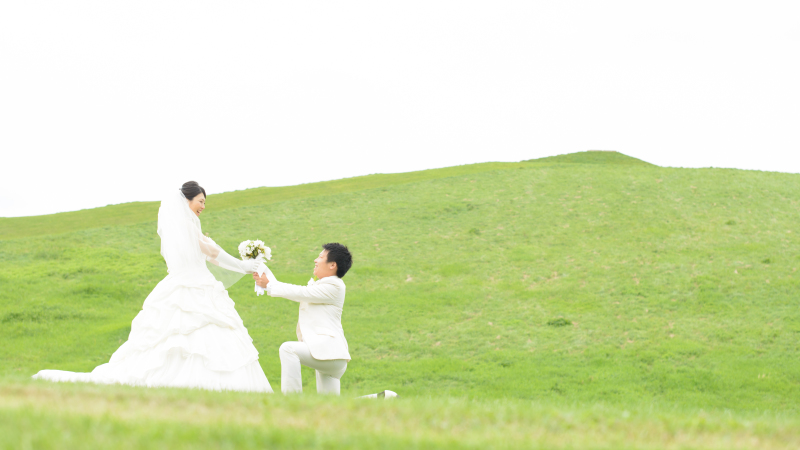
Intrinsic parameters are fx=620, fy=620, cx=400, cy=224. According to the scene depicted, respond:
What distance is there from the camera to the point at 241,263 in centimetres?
1178

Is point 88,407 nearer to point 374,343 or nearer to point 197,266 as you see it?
point 197,266

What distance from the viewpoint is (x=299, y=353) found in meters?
10.6

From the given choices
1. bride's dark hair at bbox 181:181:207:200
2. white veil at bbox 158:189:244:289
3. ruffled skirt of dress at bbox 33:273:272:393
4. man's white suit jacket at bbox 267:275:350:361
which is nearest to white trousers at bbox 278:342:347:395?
man's white suit jacket at bbox 267:275:350:361

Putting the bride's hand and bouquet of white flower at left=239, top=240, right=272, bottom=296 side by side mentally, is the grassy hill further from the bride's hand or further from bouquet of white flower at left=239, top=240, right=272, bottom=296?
the bride's hand

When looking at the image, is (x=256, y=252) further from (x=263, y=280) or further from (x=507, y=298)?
(x=507, y=298)

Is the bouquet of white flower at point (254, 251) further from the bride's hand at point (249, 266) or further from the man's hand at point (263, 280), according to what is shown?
the man's hand at point (263, 280)

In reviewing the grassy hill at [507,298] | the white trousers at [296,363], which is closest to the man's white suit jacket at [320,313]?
the white trousers at [296,363]

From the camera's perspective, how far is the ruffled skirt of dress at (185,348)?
34.1 ft

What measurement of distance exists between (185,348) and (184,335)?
9.4 inches

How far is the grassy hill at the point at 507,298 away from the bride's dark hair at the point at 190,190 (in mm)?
4096

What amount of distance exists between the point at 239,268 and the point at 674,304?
19.9m

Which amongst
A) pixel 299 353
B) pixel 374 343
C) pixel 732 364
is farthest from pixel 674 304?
pixel 299 353

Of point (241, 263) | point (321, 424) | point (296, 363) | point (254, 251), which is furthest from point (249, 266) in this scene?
point (321, 424)

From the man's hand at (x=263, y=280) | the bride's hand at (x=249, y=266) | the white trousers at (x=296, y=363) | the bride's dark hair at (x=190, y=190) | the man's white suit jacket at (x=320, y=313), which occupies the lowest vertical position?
the white trousers at (x=296, y=363)
